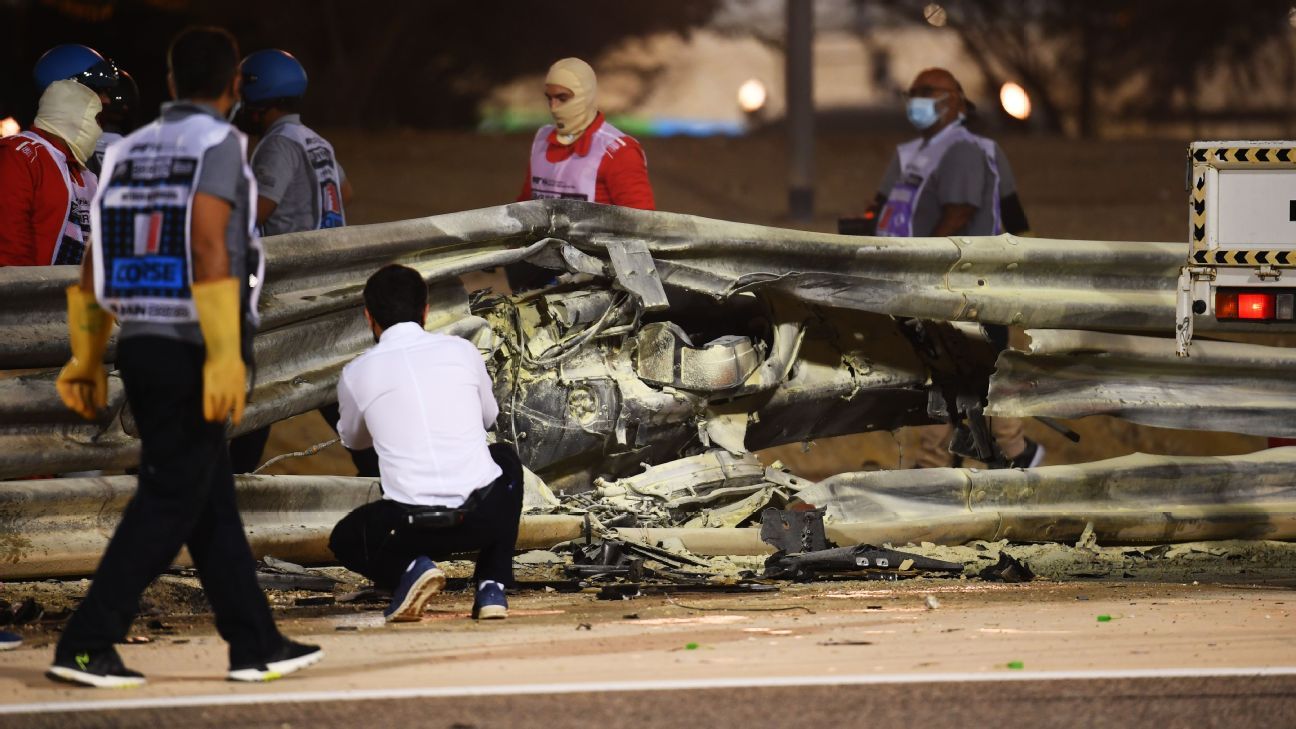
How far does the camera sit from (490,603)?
247 inches

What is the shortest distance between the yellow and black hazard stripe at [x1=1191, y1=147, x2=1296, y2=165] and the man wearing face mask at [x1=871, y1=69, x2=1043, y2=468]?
6.13 feet

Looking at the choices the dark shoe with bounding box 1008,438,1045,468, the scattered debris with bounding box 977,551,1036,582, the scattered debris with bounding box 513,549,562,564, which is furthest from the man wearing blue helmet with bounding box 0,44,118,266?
the dark shoe with bounding box 1008,438,1045,468

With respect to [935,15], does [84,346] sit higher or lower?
lower

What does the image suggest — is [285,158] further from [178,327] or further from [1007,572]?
[1007,572]

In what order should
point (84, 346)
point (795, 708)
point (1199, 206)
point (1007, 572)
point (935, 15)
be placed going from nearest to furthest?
1. point (795, 708)
2. point (84, 346)
3. point (1007, 572)
4. point (1199, 206)
5. point (935, 15)

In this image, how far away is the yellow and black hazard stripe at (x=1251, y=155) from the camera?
7500mm

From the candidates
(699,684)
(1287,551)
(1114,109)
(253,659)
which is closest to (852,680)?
(699,684)

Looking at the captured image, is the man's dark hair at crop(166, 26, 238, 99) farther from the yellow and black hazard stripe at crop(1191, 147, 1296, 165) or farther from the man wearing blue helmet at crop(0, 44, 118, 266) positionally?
the yellow and black hazard stripe at crop(1191, 147, 1296, 165)

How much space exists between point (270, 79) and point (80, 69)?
0.82m

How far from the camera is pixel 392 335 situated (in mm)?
6289

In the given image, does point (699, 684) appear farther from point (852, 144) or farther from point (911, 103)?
point (852, 144)

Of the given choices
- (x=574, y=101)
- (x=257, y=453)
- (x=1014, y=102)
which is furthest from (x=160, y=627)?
(x=1014, y=102)

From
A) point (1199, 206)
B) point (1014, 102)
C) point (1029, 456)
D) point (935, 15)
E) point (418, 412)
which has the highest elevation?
point (935, 15)

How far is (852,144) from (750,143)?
1.38m
